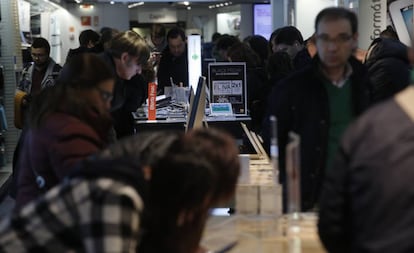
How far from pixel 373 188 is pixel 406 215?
8 centimetres

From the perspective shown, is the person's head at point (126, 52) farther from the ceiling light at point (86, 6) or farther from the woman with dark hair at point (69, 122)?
the ceiling light at point (86, 6)

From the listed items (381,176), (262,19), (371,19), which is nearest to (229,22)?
(262,19)

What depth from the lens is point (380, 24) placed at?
24.5 feet

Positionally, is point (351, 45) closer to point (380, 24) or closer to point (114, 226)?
point (114, 226)

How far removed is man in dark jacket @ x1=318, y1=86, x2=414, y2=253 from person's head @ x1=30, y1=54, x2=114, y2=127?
0.91 m

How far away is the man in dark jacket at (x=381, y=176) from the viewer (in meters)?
1.38

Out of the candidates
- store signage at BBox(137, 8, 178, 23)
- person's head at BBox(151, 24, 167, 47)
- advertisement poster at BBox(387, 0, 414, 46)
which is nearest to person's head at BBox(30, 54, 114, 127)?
advertisement poster at BBox(387, 0, 414, 46)

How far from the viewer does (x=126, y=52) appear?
369 cm

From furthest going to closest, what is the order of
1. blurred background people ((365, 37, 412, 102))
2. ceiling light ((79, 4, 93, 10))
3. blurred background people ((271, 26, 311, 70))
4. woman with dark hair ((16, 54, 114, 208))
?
ceiling light ((79, 4, 93, 10)), blurred background people ((271, 26, 311, 70)), blurred background people ((365, 37, 412, 102)), woman with dark hair ((16, 54, 114, 208))

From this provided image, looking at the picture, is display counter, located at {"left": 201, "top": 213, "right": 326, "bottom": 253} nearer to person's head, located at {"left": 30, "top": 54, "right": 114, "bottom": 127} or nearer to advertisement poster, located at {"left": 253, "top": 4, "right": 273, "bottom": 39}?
person's head, located at {"left": 30, "top": 54, "right": 114, "bottom": 127}

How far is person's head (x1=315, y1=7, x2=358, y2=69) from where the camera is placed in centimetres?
264

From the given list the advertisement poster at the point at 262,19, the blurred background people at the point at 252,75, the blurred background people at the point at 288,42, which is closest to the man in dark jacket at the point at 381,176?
the blurred background people at the point at 288,42

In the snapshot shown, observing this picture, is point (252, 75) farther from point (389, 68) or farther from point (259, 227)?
point (259, 227)

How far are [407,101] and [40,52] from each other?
17.3ft
